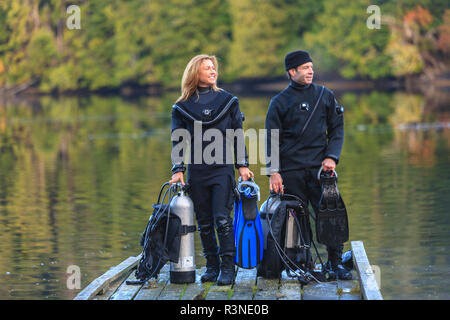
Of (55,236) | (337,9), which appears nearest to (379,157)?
(55,236)

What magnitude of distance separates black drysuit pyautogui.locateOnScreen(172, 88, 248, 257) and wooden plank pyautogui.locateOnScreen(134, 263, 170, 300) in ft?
1.62

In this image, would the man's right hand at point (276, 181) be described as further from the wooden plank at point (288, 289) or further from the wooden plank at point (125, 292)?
the wooden plank at point (125, 292)

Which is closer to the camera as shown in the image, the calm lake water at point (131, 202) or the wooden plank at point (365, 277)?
the wooden plank at point (365, 277)

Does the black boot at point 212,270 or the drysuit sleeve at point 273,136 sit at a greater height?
the drysuit sleeve at point 273,136

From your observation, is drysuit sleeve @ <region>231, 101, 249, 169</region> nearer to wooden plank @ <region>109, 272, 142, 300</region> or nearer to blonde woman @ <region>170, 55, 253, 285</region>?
blonde woman @ <region>170, 55, 253, 285</region>

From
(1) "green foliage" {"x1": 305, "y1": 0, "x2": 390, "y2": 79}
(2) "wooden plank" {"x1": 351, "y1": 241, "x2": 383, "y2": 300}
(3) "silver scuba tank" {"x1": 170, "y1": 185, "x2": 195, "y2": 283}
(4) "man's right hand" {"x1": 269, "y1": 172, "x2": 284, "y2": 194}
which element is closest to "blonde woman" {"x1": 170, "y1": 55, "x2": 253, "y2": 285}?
(3) "silver scuba tank" {"x1": 170, "y1": 185, "x2": 195, "y2": 283}

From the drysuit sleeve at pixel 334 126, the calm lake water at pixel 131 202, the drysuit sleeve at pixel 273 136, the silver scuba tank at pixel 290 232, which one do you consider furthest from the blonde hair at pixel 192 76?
the calm lake water at pixel 131 202

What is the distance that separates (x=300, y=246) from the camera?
22.6 ft

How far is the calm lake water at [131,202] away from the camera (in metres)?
8.45

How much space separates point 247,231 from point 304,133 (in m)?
0.86

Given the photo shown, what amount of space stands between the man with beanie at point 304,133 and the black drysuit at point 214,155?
35 cm

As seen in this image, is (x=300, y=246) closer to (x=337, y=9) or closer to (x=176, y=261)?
(x=176, y=261)

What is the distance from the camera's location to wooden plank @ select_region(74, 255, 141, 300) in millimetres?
6327
